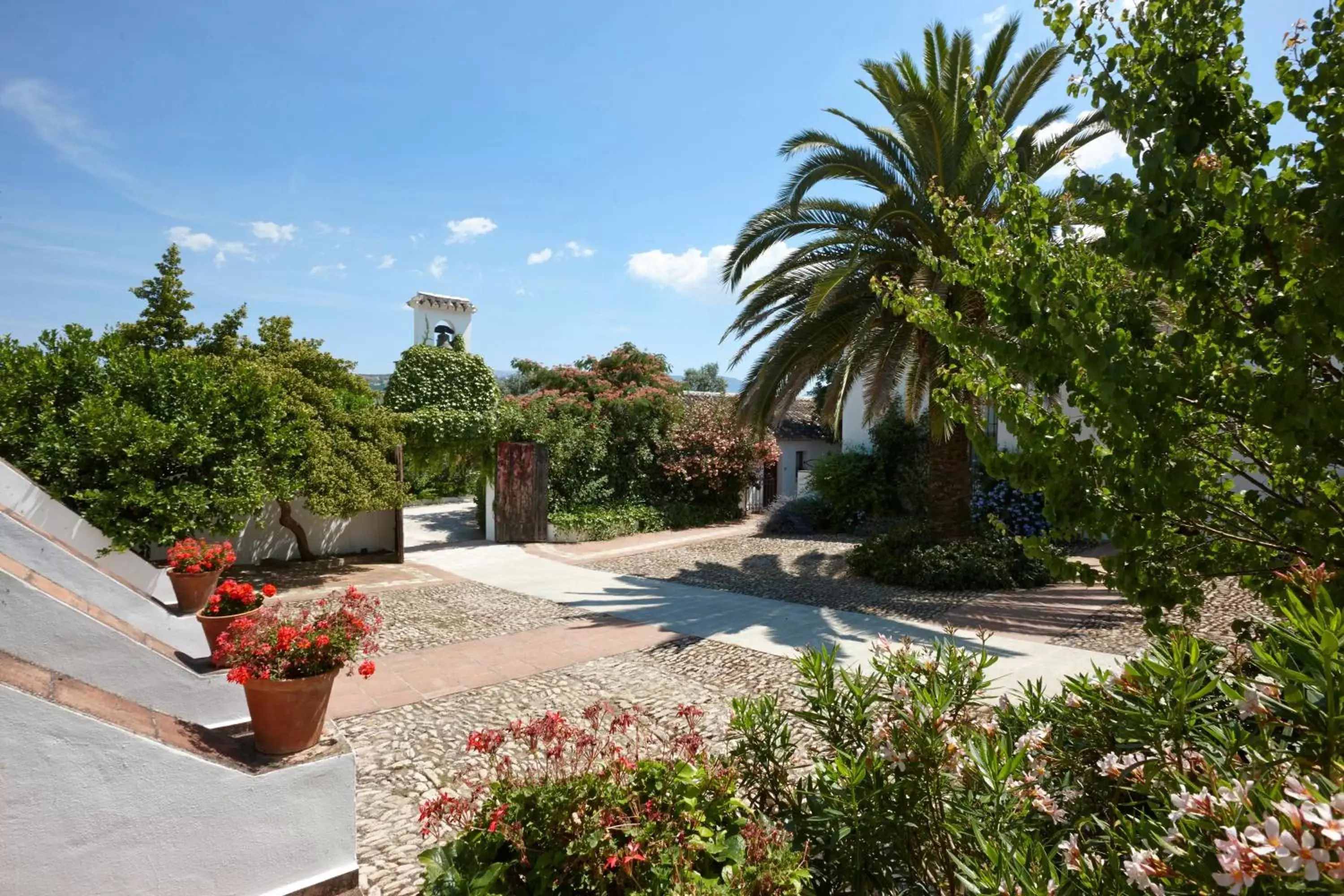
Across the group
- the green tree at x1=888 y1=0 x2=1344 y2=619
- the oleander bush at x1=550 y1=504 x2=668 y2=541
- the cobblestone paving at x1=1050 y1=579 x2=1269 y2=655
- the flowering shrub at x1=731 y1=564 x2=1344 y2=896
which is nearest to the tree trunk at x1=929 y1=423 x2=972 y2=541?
the cobblestone paving at x1=1050 y1=579 x2=1269 y2=655

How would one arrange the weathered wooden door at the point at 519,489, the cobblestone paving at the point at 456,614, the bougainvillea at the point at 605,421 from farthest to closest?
the bougainvillea at the point at 605,421 → the weathered wooden door at the point at 519,489 → the cobblestone paving at the point at 456,614

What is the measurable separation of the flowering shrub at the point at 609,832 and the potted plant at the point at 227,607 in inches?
107

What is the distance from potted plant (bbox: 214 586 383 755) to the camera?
306cm

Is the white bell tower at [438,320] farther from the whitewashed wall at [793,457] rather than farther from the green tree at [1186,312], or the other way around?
the green tree at [1186,312]

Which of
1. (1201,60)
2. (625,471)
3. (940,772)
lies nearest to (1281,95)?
(1201,60)

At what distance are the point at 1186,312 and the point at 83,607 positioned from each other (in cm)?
568

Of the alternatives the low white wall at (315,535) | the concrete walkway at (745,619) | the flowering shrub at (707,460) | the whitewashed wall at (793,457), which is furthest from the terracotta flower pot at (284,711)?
the whitewashed wall at (793,457)

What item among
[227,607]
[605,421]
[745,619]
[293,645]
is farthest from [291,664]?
[605,421]

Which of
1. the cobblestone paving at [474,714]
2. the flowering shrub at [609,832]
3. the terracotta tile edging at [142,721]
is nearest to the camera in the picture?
the flowering shrub at [609,832]

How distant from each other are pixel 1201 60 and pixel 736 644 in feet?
20.6

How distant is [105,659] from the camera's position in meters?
3.71

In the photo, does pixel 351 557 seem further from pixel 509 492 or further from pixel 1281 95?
pixel 1281 95

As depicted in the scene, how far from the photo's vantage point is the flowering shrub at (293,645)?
3.17 m

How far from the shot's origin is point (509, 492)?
1536 centimetres
